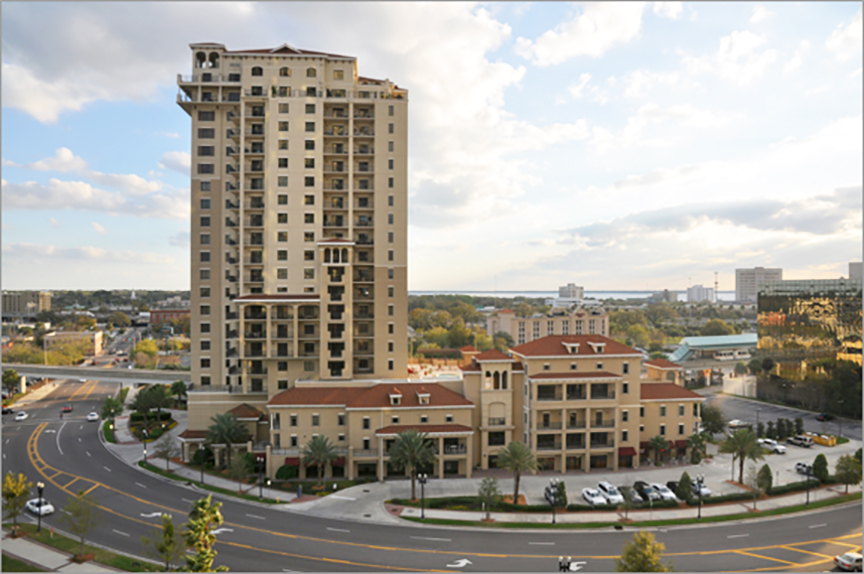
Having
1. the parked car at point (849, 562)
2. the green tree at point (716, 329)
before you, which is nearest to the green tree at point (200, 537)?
the parked car at point (849, 562)

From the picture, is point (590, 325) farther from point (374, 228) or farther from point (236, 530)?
point (236, 530)

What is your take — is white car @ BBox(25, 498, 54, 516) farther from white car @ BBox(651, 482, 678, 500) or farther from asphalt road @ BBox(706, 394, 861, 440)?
asphalt road @ BBox(706, 394, 861, 440)

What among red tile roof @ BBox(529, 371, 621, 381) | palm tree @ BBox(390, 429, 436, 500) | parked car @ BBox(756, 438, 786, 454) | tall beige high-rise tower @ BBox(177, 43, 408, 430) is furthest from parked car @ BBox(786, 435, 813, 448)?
tall beige high-rise tower @ BBox(177, 43, 408, 430)

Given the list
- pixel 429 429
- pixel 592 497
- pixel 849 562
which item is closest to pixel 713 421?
pixel 592 497

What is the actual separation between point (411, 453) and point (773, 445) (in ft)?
173

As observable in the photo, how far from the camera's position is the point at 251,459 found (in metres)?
54.9

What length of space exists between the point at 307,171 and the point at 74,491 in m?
46.7

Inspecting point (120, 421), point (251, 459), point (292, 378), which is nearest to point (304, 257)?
point (292, 378)

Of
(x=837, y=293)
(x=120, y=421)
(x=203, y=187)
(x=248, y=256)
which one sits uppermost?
(x=203, y=187)

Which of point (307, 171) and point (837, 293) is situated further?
point (837, 293)

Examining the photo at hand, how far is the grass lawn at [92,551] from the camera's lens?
34438 millimetres

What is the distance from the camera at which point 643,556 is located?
28438 millimetres

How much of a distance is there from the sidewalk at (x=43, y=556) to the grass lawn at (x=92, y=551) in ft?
1.37

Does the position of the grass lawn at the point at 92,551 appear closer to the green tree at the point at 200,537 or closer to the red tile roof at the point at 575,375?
the green tree at the point at 200,537
